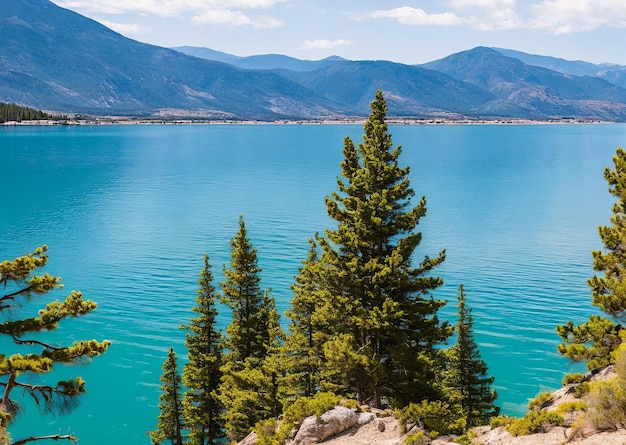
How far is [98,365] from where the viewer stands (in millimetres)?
52812

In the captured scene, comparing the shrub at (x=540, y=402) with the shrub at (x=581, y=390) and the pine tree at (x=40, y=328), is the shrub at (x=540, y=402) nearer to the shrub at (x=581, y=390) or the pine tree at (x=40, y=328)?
the shrub at (x=581, y=390)

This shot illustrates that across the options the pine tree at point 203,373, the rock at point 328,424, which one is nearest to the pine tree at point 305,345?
the pine tree at point 203,373

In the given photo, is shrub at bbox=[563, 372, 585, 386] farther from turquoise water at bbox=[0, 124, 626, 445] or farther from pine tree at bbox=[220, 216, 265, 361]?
turquoise water at bbox=[0, 124, 626, 445]

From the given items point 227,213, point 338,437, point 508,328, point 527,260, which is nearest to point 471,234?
point 527,260

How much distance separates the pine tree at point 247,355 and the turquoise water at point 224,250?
1121cm

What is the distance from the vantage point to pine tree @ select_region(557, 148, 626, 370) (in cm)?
2498

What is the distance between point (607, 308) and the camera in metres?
25.8

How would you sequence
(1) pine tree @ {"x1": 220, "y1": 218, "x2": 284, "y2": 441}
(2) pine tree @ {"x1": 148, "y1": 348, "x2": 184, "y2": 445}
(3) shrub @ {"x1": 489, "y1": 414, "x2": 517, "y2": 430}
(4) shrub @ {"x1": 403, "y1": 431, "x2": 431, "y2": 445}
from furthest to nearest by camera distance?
(2) pine tree @ {"x1": 148, "y1": 348, "x2": 184, "y2": 445}
(1) pine tree @ {"x1": 220, "y1": 218, "x2": 284, "y2": 441}
(3) shrub @ {"x1": 489, "y1": 414, "x2": 517, "y2": 430}
(4) shrub @ {"x1": 403, "y1": 431, "x2": 431, "y2": 445}

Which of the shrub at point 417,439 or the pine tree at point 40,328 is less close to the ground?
the pine tree at point 40,328

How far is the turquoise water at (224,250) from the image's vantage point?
163 feet

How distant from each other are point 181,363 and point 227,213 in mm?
64039

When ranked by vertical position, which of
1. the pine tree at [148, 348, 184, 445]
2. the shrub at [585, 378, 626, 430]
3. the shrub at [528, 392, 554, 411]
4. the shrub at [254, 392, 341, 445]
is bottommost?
the pine tree at [148, 348, 184, 445]

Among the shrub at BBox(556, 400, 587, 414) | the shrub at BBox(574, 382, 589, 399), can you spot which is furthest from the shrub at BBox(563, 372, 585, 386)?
the shrub at BBox(556, 400, 587, 414)

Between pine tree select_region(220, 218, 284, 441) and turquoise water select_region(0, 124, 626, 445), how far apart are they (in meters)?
11.2
